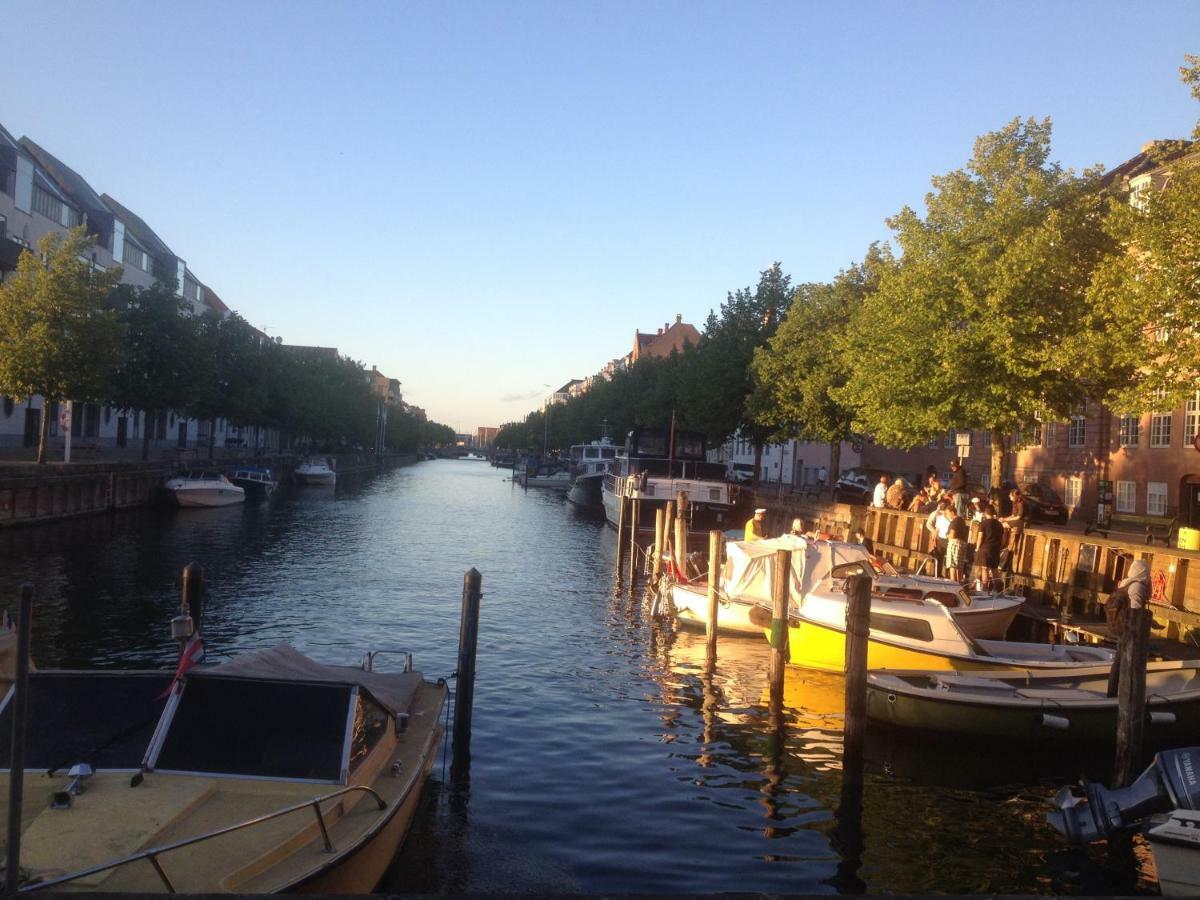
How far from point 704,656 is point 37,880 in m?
15.7

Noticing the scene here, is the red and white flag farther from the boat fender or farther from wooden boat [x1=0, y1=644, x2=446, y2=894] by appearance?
the boat fender

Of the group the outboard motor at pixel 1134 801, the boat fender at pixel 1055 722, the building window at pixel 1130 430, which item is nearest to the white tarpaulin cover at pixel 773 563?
the boat fender at pixel 1055 722

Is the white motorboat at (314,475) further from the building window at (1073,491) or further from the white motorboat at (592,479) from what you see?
the building window at (1073,491)

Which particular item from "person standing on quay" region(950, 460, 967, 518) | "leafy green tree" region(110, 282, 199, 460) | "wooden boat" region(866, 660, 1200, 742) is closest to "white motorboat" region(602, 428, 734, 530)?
"person standing on quay" region(950, 460, 967, 518)

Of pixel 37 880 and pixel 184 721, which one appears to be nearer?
pixel 37 880

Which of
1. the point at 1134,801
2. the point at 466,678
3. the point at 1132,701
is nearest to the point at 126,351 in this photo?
the point at 466,678

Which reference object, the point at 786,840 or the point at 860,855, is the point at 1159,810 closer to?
the point at 860,855

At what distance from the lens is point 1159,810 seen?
31.7 ft

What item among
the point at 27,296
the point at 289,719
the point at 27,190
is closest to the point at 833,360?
the point at 27,296

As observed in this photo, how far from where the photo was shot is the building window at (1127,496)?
38.6m

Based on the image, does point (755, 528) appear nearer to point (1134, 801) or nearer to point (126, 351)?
point (1134, 801)

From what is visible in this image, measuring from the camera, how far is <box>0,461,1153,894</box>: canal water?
33.2 feet

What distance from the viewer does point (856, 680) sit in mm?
Answer: 12555

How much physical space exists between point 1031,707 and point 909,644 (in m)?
3.42
